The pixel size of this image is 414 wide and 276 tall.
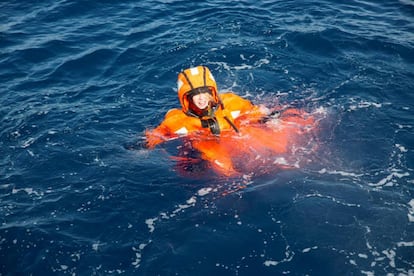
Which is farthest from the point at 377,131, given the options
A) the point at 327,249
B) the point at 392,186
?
the point at 327,249

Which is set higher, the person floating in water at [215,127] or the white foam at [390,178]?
the person floating in water at [215,127]

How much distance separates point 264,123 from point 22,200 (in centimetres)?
508

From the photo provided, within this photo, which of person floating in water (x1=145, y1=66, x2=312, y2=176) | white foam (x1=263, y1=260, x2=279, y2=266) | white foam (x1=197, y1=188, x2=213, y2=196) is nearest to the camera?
white foam (x1=263, y1=260, x2=279, y2=266)

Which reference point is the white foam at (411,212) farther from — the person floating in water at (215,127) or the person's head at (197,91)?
the person's head at (197,91)

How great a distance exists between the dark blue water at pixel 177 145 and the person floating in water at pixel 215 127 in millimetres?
432

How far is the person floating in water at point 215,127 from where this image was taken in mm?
7887

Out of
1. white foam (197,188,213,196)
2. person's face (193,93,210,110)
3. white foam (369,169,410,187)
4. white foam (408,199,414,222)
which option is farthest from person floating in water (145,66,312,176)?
white foam (408,199,414,222)

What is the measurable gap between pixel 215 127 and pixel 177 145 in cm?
94

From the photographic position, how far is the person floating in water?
7.89 metres

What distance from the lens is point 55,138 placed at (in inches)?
347

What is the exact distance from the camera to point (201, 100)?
25.9 ft

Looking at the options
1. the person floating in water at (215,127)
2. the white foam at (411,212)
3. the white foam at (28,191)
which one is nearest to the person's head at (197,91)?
the person floating in water at (215,127)

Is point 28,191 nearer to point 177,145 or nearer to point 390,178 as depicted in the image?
point 177,145

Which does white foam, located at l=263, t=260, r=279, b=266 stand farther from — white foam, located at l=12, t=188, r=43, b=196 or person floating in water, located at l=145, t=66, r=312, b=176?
white foam, located at l=12, t=188, r=43, b=196
